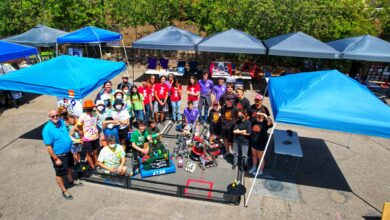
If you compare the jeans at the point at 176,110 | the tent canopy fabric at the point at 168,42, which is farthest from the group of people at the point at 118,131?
the tent canopy fabric at the point at 168,42

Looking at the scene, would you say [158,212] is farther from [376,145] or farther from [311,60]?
[311,60]

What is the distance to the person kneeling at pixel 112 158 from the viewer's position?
5867 millimetres

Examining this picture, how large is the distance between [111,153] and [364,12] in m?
18.4

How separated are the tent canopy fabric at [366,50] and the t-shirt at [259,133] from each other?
8181 mm

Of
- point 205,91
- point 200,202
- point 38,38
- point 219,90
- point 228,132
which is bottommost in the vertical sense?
point 200,202

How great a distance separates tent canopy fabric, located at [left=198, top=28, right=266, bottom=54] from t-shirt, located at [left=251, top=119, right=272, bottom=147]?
22.6 ft

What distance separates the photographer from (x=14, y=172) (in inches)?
270

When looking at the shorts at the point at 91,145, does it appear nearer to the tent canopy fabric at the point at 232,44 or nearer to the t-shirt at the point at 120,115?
the t-shirt at the point at 120,115

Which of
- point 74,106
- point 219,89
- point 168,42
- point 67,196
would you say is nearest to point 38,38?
point 168,42

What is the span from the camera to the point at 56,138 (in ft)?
17.8

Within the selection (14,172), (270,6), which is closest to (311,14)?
(270,6)

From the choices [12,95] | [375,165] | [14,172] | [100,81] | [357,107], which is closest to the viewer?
[357,107]

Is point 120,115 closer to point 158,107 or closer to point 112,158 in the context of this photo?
point 112,158

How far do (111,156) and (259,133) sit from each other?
3584 mm
